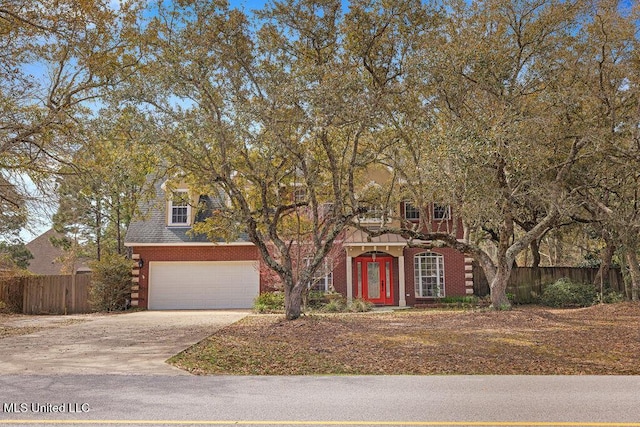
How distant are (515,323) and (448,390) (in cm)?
821

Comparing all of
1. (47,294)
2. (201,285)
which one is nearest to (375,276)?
(201,285)

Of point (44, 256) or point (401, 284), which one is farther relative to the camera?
point (44, 256)

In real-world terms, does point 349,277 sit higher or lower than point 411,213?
lower

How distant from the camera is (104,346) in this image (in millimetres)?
12180

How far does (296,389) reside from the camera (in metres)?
7.89

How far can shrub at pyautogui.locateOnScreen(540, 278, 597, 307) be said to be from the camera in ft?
75.6

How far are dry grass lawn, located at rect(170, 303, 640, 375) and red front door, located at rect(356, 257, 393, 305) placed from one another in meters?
8.28

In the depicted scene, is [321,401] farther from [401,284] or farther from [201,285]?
[201,285]

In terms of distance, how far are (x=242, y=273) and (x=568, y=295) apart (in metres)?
13.8

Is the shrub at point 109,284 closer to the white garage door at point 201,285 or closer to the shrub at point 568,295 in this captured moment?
the white garage door at point 201,285

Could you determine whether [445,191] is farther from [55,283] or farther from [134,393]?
[55,283]

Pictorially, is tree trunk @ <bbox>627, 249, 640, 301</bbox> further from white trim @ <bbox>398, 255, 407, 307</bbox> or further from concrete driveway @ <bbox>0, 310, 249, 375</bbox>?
concrete driveway @ <bbox>0, 310, 249, 375</bbox>

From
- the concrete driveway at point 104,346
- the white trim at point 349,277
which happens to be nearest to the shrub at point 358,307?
the white trim at point 349,277

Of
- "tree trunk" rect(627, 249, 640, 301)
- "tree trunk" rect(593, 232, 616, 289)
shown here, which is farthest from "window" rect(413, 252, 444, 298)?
"tree trunk" rect(627, 249, 640, 301)
